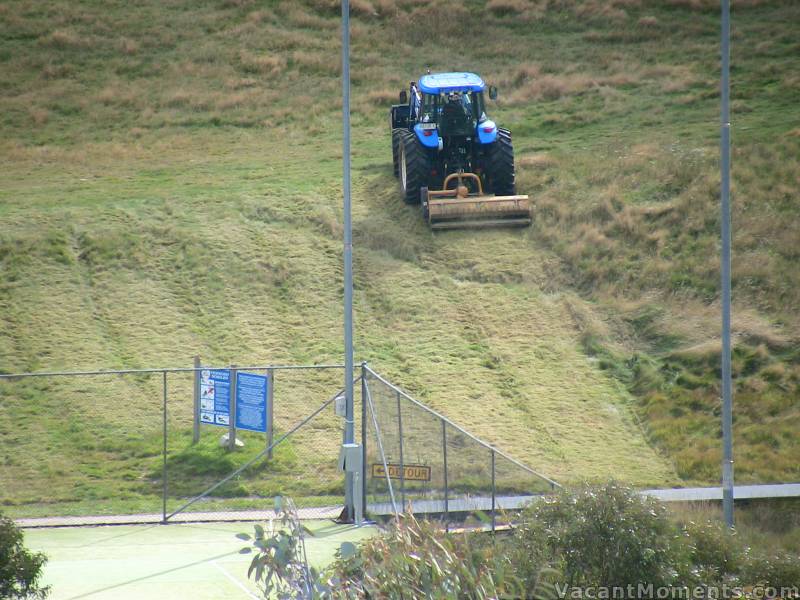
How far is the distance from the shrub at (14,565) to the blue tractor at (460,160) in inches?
710

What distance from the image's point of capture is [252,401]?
1912 cm

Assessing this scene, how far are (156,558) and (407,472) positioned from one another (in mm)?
3447

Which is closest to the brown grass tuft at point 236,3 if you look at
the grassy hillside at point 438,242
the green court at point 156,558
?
the grassy hillside at point 438,242

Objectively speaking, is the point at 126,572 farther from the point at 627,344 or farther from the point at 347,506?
the point at 627,344

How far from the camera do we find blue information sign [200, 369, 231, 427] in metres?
19.2

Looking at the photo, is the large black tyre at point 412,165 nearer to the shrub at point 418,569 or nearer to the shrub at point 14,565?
the shrub at point 14,565

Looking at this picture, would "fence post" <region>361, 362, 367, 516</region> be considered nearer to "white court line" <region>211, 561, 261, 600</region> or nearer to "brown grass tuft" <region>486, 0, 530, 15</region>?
"white court line" <region>211, 561, 261, 600</region>

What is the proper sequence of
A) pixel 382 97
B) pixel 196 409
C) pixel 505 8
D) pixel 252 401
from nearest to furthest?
pixel 252 401
pixel 196 409
pixel 382 97
pixel 505 8

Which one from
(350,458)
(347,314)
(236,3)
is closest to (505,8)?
(236,3)

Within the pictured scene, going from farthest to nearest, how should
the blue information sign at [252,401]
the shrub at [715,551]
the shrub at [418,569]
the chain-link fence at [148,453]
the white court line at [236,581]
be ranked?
the blue information sign at [252,401]
the chain-link fence at [148,453]
the white court line at [236,581]
the shrub at [715,551]
the shrub at [418,569]

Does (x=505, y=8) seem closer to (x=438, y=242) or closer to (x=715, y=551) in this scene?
(x=438, y=242)

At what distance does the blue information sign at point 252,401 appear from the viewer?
19.0 meters

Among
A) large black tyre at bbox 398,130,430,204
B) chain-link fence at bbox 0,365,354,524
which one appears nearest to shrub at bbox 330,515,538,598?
chain-link fence at bbox 0,365,354,524

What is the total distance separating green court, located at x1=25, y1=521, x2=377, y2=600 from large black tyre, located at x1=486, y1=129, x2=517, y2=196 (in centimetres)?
1404
